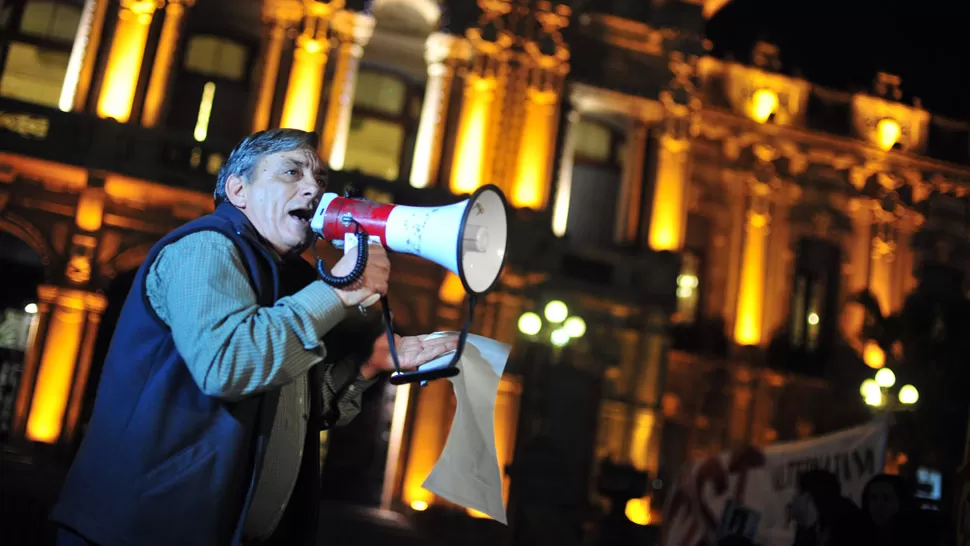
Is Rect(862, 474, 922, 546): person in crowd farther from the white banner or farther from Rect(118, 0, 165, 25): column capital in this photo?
Rect(118, 0, 165, 25): column capital

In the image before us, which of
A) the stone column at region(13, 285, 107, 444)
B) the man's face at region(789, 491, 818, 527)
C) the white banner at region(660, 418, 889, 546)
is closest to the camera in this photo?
the man's face at region(789, 491, 818, 527)

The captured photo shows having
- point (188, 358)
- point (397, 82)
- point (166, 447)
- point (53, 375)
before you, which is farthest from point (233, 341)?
point (397, 82)

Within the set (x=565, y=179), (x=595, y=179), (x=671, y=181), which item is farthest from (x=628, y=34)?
(x=565, y=179)

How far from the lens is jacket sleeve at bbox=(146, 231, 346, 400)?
2.29 meters

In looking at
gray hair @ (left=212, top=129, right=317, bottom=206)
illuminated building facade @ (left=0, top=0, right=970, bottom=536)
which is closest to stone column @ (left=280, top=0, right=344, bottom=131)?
illuminated building facade @ (left=0, top=0, right=970, bottom=536)

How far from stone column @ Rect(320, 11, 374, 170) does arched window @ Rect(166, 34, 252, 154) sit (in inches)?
54.9

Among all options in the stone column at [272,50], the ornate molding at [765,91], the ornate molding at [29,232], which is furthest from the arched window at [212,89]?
the ornate molding at [765,91]

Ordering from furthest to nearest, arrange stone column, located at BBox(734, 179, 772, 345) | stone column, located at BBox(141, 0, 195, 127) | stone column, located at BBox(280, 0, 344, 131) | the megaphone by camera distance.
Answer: stone column, located at BBox(734, 179, 772, 345), stone column, located at BBox(280, 0, 344, 131), stone column, located at BBox(141, 0, 195, 127), the megaphone

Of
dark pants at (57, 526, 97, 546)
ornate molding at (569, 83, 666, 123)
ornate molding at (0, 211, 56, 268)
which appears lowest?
dark pants at (57, 526, 97, 546)

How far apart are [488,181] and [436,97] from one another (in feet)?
5.21

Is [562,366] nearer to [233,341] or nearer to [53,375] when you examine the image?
[53,375]

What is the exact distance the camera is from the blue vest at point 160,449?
7.61ft

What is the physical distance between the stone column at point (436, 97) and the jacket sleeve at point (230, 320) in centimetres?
1350

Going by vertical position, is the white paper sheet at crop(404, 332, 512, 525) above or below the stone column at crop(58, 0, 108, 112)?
below
